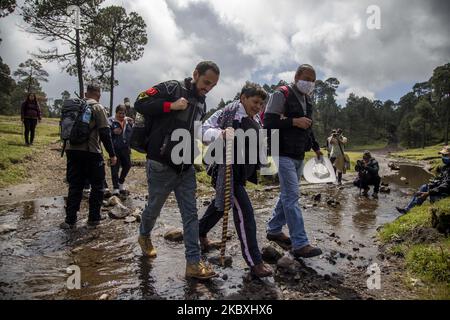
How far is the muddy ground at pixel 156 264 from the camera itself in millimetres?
3922

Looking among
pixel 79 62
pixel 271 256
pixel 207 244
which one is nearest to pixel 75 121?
pixel 207 244

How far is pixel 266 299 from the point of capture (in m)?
3.77

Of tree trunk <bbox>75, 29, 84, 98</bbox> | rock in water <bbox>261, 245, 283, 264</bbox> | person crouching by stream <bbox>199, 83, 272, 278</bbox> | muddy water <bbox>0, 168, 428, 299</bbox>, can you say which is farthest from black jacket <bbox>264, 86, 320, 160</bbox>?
tree trunk <bbox>75, 29, 84, 98</bbox>

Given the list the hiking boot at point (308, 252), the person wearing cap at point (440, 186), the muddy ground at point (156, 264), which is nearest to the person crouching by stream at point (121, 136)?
the muddy ground at point (156, 264)

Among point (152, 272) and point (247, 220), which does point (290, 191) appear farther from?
point (152, 272)

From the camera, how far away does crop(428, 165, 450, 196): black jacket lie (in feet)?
27.8

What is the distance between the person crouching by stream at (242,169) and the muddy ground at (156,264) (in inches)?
14.5

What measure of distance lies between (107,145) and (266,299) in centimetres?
455

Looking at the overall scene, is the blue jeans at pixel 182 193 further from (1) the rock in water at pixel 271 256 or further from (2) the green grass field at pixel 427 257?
(2) the green grass field at pixel 427 257

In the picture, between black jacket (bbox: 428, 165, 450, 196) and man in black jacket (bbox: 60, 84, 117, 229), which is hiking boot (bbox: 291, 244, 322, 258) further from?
black jacket (bbox: 428, 165, 450, 196)

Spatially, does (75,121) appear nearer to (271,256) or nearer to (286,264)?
(271,256)

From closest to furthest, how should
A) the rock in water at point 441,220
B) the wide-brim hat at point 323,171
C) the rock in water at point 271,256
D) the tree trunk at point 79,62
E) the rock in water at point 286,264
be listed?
the rock in water at point 286,264 < the rock in water at point 271,256 < the rock in water at point 441,220 < the wide-brim hat at point 323,171 < the tree trunk at point 79,62

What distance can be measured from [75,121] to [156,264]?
10.7 feet

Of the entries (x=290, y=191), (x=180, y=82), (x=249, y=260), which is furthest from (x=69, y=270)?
(x=290, y=191)
